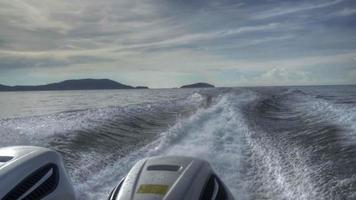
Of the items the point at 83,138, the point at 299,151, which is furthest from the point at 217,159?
the point at 83,138

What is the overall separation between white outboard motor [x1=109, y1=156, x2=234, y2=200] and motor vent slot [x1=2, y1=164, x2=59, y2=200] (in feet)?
1.62

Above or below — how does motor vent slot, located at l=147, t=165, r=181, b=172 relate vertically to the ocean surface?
above

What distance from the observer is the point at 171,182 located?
112 inches

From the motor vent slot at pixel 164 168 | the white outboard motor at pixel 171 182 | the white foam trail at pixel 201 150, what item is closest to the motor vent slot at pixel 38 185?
the white outboard motor at pixel 171 182

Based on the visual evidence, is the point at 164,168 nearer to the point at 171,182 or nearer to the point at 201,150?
the point at 171,182

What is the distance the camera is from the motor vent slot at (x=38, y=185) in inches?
106

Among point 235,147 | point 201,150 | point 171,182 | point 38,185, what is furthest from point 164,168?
point 235,147

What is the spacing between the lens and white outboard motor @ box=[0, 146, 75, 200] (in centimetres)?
269

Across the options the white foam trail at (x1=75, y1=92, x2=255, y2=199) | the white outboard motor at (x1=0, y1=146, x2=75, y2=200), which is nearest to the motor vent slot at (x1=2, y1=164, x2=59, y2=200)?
the white outboard motor at (x1=0, y1=146, x2=75, y2=200)

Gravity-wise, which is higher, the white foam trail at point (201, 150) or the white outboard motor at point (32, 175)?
the white outboard motor at point (32, 175)

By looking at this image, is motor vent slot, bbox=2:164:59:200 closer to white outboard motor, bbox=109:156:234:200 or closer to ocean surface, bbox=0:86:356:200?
white outboard motor, bbox=109:156:234:200

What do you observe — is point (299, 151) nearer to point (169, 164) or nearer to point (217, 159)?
point (217, 159)

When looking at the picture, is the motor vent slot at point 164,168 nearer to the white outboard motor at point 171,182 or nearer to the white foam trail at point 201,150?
the white outboard motor at point 171,182

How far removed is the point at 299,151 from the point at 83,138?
15.2 feet
